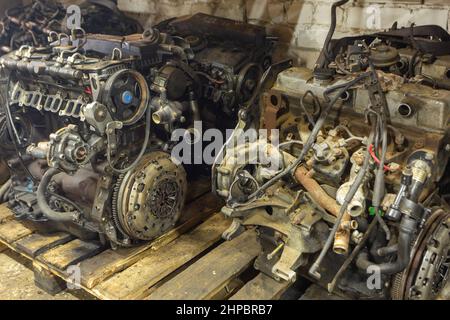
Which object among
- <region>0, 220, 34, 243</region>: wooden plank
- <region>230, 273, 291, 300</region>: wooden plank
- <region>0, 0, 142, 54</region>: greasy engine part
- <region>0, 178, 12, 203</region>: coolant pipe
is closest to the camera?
<region>230, 273, 291, 300</region>: wooden plank

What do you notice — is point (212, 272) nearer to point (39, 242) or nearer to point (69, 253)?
point (69, 253)

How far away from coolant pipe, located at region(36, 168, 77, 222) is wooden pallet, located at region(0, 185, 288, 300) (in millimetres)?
193

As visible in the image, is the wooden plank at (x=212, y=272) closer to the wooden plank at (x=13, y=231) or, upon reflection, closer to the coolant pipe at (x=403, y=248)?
the coolant pipe at (x=403, y=248)

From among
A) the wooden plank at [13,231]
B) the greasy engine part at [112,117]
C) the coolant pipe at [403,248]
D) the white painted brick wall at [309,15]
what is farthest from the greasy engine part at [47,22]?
the coolant pipe at [403,248]

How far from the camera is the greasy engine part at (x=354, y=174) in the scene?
1464 millimetres

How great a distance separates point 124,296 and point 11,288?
0.70 m

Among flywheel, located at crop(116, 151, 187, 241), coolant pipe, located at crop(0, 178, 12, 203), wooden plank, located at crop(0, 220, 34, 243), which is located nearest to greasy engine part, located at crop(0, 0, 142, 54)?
coolant pipe, located at crop(0, 178, 12, 203)

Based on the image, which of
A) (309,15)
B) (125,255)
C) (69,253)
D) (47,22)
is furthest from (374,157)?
(47,22)

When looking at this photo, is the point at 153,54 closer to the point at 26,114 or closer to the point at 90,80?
the point at 90,80

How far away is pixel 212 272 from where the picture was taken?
1823mm

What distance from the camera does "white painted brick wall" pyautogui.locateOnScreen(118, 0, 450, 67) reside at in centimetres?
214

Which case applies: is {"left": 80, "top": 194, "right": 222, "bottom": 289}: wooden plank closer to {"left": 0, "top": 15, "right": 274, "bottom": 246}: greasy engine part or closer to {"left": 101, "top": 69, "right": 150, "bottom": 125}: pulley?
{"left": 0, "top": 15, "right": 274, "bottom": 246}: greasy engine part

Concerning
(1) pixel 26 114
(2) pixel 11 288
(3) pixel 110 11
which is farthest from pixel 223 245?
(3) pixel 110 11

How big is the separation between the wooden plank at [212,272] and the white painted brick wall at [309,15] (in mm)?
1143
